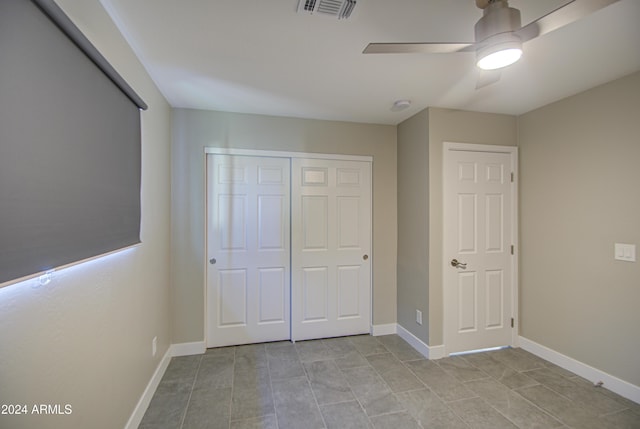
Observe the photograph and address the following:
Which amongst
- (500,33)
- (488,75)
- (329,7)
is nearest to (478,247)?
(488,75)

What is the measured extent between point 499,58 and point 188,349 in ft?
11.0

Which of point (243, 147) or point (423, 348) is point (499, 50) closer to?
point (243, 147)

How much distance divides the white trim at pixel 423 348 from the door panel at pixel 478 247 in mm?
106

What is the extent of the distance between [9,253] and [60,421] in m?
0.76

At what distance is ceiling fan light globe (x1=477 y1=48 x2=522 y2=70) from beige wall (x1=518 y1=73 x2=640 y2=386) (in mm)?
1681

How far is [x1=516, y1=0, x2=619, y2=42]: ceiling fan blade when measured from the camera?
1.00 meters

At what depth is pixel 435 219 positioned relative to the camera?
2748 mm

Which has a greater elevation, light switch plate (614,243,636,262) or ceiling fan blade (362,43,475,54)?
ceiling fan blade (362,43,475,54)

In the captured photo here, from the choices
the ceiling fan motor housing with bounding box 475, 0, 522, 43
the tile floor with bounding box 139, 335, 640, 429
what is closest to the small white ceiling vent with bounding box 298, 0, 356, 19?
the ceiling fan motor housing with bounding box 475, 0, 522, 43

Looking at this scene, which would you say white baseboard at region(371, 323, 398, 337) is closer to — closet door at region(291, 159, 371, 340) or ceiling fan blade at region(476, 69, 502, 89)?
closet door at region(291, 159, 371, 340)

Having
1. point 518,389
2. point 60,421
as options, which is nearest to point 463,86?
point 518,389

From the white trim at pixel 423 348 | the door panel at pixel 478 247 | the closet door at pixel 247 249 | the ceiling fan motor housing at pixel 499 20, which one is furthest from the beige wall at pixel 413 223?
the ceiling fan motor housing at pixel 499 20

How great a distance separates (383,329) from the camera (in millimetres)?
3279

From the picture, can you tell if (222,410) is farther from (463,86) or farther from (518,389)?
(463,86)
